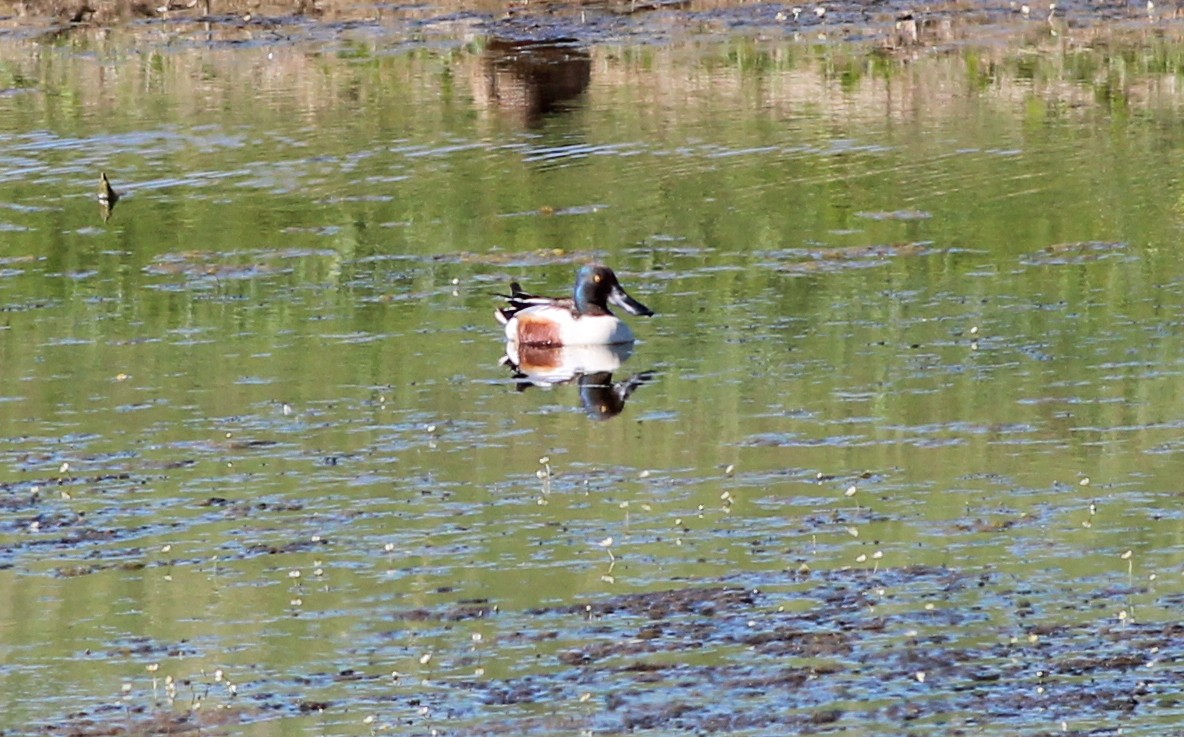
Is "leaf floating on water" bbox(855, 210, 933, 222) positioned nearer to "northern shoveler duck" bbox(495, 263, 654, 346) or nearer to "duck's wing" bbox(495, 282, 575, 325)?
"northern shoveler duck" bbox(495, 263, 654, 346)

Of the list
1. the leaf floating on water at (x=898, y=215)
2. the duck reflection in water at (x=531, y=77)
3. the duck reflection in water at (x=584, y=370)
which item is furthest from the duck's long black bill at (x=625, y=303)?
the duck reflection in water at (x=531, y=77)

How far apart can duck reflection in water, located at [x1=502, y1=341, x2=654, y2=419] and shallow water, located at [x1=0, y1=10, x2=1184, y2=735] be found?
0.31 ft

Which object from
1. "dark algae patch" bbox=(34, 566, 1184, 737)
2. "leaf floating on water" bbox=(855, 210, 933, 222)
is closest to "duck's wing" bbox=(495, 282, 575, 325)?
"leaf floating on water" bbox=(855, 210, 933, 222)

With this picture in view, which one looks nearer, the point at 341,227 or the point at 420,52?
the point at 341,227

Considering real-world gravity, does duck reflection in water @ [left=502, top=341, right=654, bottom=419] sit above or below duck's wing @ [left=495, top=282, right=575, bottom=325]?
below

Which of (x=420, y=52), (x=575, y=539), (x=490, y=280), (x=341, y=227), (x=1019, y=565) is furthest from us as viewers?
(x=420, y=52)

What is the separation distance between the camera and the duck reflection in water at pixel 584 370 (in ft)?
48.6

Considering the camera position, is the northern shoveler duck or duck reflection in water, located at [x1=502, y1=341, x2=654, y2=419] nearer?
duck reflection in water, located at [x1=502, y1=341, x2=654, y2=419]

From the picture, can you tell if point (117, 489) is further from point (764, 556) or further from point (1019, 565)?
point (1019, 565)

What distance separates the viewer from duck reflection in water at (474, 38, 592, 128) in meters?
26.1

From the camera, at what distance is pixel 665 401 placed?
14.4m

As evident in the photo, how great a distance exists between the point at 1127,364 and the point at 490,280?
5.45m

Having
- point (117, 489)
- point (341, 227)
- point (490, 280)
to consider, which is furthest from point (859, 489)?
point (341, 227)

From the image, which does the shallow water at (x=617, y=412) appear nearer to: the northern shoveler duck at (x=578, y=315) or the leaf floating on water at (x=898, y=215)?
the leaf floating on water at (x=898, y=215)
